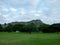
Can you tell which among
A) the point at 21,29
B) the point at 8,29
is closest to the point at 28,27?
the point at 21,29

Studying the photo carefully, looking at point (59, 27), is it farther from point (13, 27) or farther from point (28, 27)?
point (13, 27)

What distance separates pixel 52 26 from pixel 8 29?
24.3 meters

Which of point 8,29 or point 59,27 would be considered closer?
point 59,27

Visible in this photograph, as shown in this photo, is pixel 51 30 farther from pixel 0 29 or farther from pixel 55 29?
pixel 0 29

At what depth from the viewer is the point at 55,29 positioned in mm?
79125

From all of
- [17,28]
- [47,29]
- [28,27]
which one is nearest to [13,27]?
[17,28]

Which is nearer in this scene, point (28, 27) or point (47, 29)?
point (47, 29)

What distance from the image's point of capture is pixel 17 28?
91625 millimetres

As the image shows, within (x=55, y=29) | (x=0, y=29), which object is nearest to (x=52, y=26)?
(x=55, y=29)

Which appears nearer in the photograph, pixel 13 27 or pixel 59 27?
pixel 59 27

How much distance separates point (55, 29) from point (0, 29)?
30125 mm

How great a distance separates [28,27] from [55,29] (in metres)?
17.5

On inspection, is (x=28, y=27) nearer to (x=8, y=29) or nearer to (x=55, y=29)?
(x=8, y=29)

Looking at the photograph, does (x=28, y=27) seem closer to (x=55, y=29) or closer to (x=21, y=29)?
(x=21, y=29)
